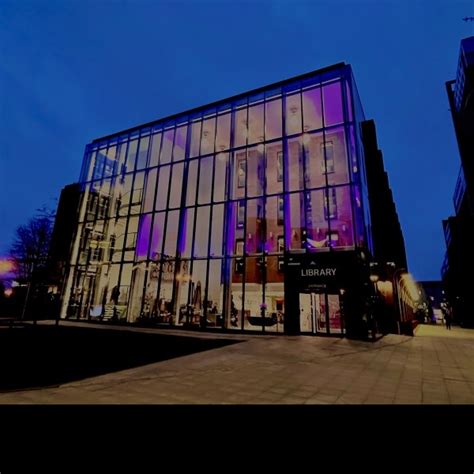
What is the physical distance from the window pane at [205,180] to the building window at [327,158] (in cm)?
845

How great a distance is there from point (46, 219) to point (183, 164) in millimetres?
20995

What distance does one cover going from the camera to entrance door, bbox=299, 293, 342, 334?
49.6 feet

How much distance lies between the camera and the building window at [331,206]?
16031 millimetres

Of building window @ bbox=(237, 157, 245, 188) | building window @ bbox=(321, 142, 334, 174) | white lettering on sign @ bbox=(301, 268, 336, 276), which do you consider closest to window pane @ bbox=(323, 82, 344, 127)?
building window @ bbox=(321, 142, 334, 174)

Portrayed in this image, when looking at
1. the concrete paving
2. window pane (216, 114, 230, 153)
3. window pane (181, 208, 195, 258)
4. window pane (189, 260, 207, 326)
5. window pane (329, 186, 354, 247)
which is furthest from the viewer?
window pane (216, 114, 230, 153)

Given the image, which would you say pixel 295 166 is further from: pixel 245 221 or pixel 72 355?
pixel 72 355

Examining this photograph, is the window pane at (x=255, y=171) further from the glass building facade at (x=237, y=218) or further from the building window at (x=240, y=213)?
the building window at (x=240, y=213)

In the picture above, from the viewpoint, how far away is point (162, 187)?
74.1ft

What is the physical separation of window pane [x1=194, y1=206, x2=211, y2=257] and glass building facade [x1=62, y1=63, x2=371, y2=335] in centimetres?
8

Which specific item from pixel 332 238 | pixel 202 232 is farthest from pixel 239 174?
pixel 332 238

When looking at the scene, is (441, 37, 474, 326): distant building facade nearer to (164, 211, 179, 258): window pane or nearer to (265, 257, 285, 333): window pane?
(265, 257, 285, 333): window pane

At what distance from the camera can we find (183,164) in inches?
884
